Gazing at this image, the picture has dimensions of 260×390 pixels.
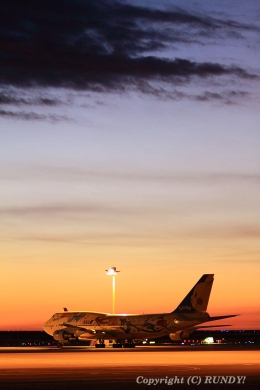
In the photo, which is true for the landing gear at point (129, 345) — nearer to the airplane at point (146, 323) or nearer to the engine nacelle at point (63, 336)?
the airplane at point (146, 323)

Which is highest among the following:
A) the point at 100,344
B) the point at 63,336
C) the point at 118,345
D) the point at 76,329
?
the point at 76,329

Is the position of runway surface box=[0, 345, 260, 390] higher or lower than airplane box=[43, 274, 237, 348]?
lower

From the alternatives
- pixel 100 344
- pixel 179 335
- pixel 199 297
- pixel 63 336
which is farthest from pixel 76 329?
pixel 199 297

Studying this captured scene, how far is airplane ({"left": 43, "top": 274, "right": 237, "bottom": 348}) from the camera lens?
85938 millimetres

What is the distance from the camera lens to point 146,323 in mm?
86250

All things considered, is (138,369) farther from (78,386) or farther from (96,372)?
(78,386)

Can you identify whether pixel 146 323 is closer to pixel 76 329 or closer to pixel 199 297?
pixel 199 297

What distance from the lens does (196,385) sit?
30641 millimetres

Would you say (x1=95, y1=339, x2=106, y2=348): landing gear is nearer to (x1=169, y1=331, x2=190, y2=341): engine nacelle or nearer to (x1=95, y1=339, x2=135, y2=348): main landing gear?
(x1=95, y1=339, x2=135, y2=348): main landing gear

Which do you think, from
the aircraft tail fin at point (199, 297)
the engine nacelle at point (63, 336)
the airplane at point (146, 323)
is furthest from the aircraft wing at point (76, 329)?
the aircraft tail fin at point (199, 297)

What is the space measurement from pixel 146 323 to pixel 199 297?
7456 millimetres

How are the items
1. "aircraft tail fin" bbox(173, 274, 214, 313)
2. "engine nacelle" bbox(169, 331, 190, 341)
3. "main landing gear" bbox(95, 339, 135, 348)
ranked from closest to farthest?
"main landing gear" bbox(95, 339, 135, 348), "aircraft tail fin" bbox(173, 274, 214, 313), "engine nacelle" bbox(169, 331, 190, 341)

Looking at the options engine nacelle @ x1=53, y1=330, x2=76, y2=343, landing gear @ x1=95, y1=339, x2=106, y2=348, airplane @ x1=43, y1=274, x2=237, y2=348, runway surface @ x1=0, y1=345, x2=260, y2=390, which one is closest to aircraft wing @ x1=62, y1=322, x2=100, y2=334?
airplane @ x1=43, y1=274, x2=237, y2=348

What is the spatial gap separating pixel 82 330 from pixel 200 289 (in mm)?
16055
